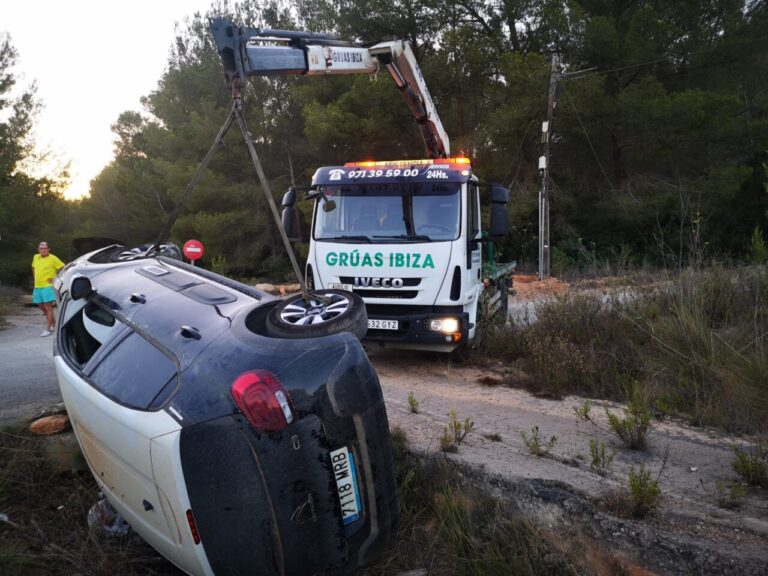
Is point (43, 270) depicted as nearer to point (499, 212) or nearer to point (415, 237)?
point (415, 237)

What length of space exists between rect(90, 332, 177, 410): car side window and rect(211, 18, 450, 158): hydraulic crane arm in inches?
83.6

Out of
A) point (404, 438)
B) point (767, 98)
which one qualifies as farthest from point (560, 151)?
point (404, 438)

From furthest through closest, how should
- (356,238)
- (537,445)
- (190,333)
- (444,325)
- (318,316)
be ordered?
(356,238) → (444,325) → (537,445) → (318,316) → (190,333)

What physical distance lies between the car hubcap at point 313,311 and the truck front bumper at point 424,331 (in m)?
3.39

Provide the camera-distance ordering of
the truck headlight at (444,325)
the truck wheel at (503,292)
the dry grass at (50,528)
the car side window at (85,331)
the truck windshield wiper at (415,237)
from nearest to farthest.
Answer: the dry grass at (50,528)
the car side window at (85,331)
the truck headlight at (444,325)
the truck windshield wiper at (415,237)
the truck wheel at (503,292)

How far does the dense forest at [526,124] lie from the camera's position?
688 inches

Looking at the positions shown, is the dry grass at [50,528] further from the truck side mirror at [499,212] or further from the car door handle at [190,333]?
the truck side mirror at [499,212]

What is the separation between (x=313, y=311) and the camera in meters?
2.81

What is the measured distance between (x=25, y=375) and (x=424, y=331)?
4872 mm

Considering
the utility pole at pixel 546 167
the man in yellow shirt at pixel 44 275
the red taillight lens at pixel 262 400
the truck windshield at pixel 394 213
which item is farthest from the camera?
the utility pole at pixel 546 167

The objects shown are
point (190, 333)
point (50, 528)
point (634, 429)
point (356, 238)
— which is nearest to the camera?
point (190, 333)

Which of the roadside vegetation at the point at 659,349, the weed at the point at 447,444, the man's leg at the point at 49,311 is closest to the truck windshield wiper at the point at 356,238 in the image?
the roadside vegetation at the point at 659,349

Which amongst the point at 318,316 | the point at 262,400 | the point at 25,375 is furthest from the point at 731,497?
the point at 25,375

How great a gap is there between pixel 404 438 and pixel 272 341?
6.62 ft
